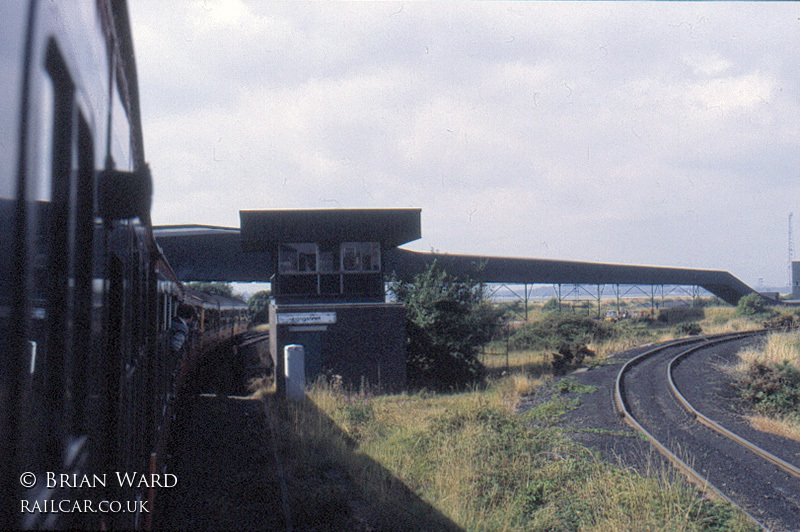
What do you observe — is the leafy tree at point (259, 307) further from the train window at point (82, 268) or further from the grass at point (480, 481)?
the train window at point (82, 268)

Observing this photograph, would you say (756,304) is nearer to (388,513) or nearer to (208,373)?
(208,373)

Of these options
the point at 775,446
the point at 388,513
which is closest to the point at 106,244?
the point at 388,513

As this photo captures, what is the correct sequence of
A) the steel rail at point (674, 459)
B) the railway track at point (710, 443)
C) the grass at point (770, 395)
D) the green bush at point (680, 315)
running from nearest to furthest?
the steel rail at point (674, 459), the railway track at point (710, 443), the grass at point (770, 395), the green bush at point (680, 315)

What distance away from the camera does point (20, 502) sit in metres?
1.25

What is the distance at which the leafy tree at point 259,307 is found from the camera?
2682 inches

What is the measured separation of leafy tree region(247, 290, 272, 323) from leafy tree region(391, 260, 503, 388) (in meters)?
44.4

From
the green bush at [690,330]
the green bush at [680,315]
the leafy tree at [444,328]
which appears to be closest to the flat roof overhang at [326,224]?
the leafy tree at [444,328]

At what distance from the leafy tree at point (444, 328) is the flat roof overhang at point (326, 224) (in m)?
2.24

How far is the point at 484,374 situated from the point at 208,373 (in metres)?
9.72

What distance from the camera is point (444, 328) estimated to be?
22.0 meters

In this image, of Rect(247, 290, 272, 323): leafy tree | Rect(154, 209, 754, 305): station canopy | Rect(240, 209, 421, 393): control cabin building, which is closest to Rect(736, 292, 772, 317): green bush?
Rect(154, 209, 754, 305): station canopy

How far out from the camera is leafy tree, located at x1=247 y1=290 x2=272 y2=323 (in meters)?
68.1

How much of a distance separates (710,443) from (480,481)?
443 cm

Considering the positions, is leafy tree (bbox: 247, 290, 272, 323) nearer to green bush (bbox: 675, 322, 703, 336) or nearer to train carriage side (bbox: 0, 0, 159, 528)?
green bush (bbox: 675, 322, 703, 336)
